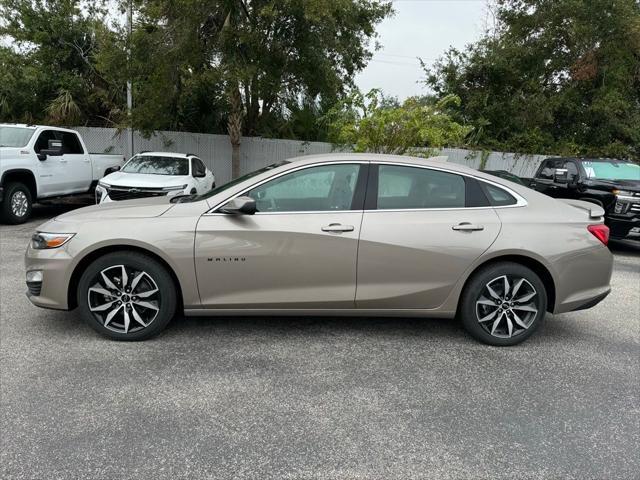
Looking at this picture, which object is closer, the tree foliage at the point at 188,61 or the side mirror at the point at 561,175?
the side mirror at the point at 561,175

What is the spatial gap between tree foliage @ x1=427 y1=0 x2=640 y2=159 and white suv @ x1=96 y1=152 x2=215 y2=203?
11780 millimetres

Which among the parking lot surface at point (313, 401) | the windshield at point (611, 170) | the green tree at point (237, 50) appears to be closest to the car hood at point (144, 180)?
the green tree at point (237, 50)

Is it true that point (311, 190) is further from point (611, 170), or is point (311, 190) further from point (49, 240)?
point (611, 170)

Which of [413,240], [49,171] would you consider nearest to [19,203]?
[49,171]

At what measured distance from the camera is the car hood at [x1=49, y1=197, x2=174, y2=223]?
13.4 feet

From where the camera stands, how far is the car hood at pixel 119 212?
4074 millimetres

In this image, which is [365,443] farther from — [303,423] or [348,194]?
[348,194]

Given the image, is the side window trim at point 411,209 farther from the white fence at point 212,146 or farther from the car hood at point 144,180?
the white fence at point 212,146

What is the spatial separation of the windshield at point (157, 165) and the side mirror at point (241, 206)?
7.15m

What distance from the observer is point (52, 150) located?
32.3 feet

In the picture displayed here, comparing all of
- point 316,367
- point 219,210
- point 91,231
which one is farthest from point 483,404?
point 91,231

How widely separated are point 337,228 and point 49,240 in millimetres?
2299

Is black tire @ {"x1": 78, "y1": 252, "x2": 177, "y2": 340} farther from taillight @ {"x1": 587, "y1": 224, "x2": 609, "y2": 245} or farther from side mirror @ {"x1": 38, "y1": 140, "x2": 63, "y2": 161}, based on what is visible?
side mirror @ {"x1": 38, "y1": 140, "x2": 63, "y2": 161}

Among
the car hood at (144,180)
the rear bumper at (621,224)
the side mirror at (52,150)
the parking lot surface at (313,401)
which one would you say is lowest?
the parking lot surface at (313,401)
